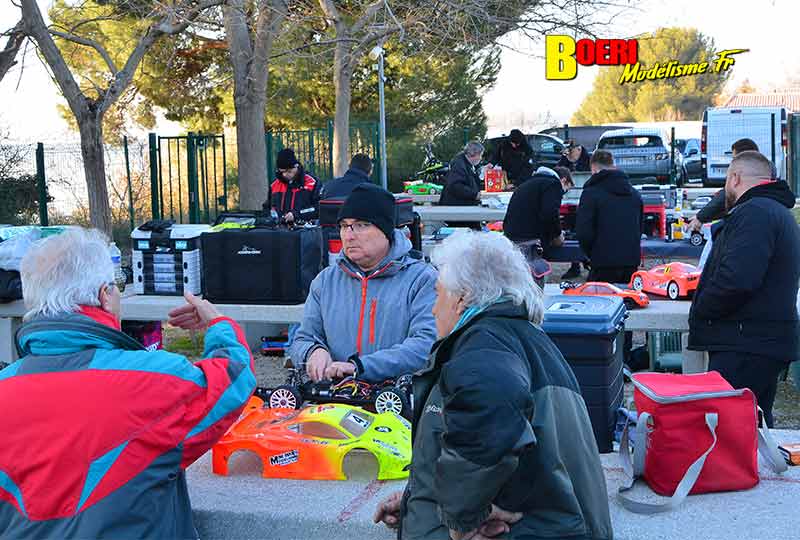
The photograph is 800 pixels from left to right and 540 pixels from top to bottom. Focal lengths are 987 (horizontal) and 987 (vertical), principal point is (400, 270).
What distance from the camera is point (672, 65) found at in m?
34.1

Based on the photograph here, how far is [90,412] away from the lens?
92.5 inches

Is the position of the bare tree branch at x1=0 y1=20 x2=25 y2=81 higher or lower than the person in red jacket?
higher

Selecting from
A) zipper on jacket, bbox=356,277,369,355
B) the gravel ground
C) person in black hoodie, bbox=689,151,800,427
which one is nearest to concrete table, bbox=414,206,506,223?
the gravel ground

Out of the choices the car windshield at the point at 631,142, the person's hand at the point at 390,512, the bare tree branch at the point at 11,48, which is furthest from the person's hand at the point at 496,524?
the car windshield at the point at 631,142

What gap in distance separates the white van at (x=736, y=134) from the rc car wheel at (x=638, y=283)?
590 inches

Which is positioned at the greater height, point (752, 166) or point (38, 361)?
point (752, 166)

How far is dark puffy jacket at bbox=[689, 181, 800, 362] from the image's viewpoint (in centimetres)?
443

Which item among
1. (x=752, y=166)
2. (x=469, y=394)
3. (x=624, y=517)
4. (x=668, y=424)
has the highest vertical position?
(x=752, y=166)

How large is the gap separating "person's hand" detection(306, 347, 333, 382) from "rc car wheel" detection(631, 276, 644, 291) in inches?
130

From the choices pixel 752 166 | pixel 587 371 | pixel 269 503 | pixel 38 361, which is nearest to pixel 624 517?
pixel 587 371

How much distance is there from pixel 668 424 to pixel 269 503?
4.10 ft

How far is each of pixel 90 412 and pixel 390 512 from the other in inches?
33.9

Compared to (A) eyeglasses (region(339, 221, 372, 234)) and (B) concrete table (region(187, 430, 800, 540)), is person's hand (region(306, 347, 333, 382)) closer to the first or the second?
(A) eyeglasses (region(339, 221, 372, 234))

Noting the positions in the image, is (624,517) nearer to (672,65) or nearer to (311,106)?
(311,106)
